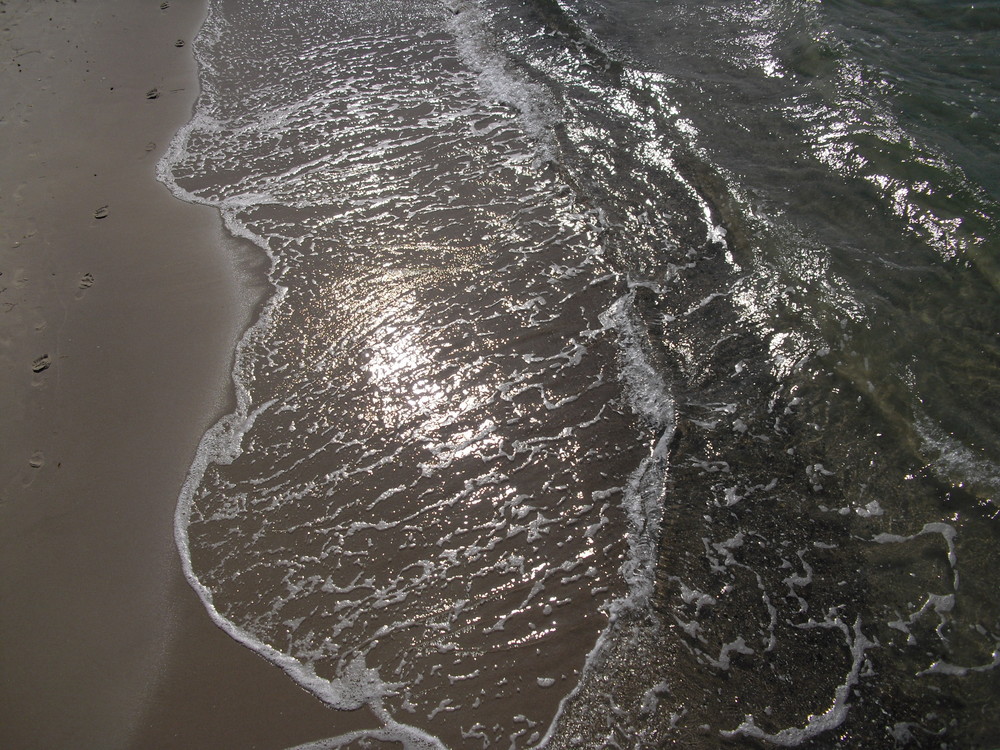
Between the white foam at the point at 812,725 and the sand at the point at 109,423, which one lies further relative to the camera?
the sand at the point at 109,423

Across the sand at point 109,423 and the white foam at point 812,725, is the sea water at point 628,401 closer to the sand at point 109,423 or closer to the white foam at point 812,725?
the white foam at point 812,725

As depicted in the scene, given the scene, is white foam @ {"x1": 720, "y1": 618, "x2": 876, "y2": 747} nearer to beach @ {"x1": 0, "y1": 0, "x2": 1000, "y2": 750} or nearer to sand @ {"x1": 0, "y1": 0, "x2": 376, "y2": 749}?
beach @ {"x1": 0, "y1": 0, "x2": 1000, "y2": 750}

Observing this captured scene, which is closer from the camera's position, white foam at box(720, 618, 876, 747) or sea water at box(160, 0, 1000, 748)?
white foam at box(720, 618, 876, 747)

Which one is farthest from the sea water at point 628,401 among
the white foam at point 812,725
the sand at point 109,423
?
the sand at point 109,423

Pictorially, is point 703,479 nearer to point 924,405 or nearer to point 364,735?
point 924,405

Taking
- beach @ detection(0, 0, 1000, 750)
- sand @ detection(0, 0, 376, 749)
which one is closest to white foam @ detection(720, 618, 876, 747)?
beach @ detection(0, 0, 1000, 750)

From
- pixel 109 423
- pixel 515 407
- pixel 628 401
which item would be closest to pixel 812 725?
pixel 628 401

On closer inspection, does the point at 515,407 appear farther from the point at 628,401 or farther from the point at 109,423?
the point at 109,423
